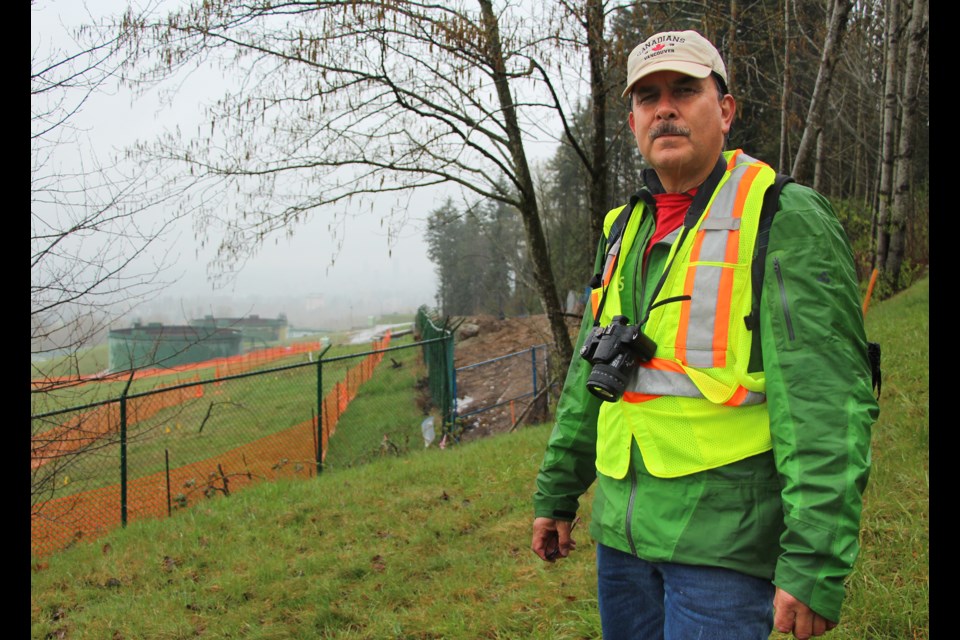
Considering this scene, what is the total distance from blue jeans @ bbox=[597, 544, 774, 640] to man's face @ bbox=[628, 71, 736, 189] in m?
0.97

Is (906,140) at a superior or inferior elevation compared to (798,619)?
superior

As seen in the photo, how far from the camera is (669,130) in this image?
1.77 m

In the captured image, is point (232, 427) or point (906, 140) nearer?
point (906, 140)

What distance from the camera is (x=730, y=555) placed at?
1530 millimetres

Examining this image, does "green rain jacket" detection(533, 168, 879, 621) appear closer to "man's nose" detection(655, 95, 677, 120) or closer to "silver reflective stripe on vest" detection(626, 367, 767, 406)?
"silver reflective stripe on vest" detection(626, 367, 767, 406)

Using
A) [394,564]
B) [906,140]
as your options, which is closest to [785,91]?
[906,140]

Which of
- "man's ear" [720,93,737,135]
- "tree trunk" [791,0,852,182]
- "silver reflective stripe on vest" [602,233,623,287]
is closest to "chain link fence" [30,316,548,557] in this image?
"silver reflective stripe on vest" [602,233,623,287]

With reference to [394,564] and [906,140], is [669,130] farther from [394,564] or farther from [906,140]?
[906,140]

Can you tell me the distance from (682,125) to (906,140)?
1063 cm

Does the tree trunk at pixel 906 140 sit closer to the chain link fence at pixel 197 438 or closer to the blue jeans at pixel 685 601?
the chain link fence at pixel 197 438

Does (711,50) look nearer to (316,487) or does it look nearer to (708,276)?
(708,276)

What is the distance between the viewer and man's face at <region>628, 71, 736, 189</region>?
176 cm

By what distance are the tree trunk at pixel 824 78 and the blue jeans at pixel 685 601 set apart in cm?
547
